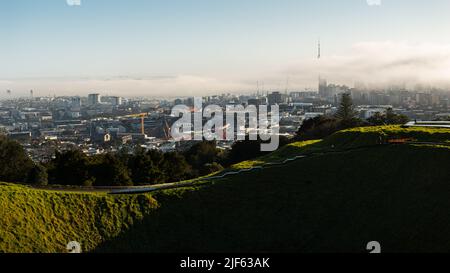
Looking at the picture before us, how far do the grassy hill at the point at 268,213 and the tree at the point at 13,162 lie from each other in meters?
15.8

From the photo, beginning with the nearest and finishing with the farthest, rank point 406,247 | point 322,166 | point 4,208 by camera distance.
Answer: point 406,247, point 4,208, point 322,166

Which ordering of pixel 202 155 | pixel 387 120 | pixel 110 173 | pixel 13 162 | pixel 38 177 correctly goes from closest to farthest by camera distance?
pixel 38 177, pixel 110 173, pixel 13 162, pixel 387 120, pixel 202 155

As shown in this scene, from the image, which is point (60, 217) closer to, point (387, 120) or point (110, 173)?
point (110, 173)

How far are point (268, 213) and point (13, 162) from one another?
2160cm

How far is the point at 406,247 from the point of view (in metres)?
11.9

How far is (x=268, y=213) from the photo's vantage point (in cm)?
1430

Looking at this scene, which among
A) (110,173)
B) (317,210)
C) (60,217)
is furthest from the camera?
(110,173)

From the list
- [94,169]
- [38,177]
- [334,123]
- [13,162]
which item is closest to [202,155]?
[334,123]

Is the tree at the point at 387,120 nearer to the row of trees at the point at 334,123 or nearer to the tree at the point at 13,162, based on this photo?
the row of trees at the point at 334,123

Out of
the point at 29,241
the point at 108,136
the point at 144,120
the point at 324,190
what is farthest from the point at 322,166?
the point at 144,120

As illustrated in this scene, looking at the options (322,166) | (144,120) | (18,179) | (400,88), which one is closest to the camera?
(322,166)
